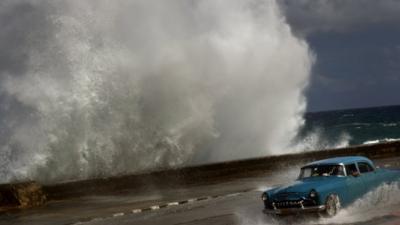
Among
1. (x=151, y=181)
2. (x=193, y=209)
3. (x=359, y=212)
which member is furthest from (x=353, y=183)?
(x=151, y=181)

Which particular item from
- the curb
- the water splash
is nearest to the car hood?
the water splash

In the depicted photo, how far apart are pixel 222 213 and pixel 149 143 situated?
34.5 feet

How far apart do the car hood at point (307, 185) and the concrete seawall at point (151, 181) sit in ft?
25.4

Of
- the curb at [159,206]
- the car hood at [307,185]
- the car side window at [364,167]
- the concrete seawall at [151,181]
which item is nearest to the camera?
the car hood at [307,185]

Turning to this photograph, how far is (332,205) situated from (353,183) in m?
0.92

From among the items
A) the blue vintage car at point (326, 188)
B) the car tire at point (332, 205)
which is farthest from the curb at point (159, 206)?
the car tire at point (332, 205)

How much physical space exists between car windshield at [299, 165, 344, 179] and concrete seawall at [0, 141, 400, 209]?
24.6 feet

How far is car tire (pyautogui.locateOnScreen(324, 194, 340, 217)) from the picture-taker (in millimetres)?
10375

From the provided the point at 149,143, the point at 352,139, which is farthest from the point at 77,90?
the point at 352,139

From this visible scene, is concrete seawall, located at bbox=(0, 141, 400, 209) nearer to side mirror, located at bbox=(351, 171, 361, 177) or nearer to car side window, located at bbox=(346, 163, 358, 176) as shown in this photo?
car side window, located at bbox=(346, 163, 358, 176)

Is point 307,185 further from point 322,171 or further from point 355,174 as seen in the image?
point 355,174

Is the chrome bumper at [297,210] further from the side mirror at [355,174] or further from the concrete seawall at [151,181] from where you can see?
the concrete seawall at [151,181]

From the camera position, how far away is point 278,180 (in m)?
18.9

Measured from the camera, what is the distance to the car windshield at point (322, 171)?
1135cm
